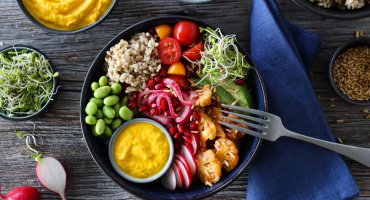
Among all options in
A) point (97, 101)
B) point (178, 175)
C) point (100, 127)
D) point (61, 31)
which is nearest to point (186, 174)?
point (178, 175)

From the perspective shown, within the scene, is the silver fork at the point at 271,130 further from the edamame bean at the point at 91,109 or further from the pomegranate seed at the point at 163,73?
the edamame bean at the point at 91,109

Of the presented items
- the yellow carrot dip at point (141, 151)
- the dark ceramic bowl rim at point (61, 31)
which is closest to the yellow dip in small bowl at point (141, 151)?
the yellow carrot dip at point (141, 151)

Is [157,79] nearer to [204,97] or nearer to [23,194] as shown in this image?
[204,97]

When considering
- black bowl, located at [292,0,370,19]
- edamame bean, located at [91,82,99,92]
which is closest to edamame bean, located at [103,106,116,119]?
edamame bean, located at [91,82,99,92]

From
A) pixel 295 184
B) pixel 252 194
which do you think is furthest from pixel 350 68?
pixel 252 194

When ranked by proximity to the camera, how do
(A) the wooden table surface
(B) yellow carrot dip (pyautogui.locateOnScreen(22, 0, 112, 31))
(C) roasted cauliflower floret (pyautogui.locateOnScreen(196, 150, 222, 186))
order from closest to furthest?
(C) roasted cauliflower floret (pyautogui.locateOnScreen(196, 150, 222, 186)), (B) yellow carrot dip (pyautogui.locateOnScreen(22, 0, 112, 31)), (A) the wooden table surface

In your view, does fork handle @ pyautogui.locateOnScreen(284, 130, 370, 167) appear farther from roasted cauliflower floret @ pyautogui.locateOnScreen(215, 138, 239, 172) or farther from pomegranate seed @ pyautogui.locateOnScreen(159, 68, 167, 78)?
pomegranate seed @ pyautogui.locateOnScreen(159, 68, 167, 78)

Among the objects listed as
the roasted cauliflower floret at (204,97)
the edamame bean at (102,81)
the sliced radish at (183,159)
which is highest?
the edamame bean at (102,81)
